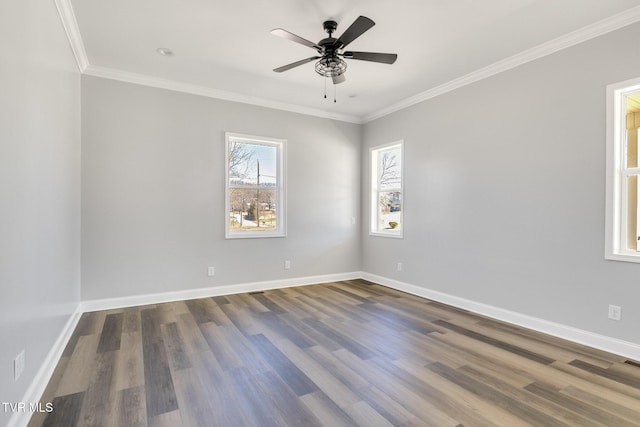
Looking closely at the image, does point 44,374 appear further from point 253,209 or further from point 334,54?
point 334,54

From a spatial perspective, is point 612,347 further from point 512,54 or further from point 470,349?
point 512,54

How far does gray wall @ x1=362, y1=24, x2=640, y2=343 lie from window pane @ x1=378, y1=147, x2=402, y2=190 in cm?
41

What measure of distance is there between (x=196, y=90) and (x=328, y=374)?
12.9ft

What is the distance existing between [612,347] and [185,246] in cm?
470

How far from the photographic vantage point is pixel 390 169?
5441 mm

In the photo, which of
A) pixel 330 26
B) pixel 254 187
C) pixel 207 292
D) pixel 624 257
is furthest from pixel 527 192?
pixel 207 292

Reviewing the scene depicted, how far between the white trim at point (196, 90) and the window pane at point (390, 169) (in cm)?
103

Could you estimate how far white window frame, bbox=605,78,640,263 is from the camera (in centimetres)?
282

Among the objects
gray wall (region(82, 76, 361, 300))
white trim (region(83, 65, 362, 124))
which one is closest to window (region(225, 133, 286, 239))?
gray wall (region(82, 76, 361, 300))

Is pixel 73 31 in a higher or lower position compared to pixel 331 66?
higher

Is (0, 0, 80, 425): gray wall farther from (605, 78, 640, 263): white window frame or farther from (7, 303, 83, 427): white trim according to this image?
(605, 78, 640, 263): white window frame

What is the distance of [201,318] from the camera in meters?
3.62

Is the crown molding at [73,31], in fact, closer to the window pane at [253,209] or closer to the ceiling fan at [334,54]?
the ceiling fan at [334,54]

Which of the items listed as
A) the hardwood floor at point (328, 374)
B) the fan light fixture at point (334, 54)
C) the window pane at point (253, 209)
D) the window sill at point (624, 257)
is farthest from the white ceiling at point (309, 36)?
the hardwood floor at point (328, 374)
